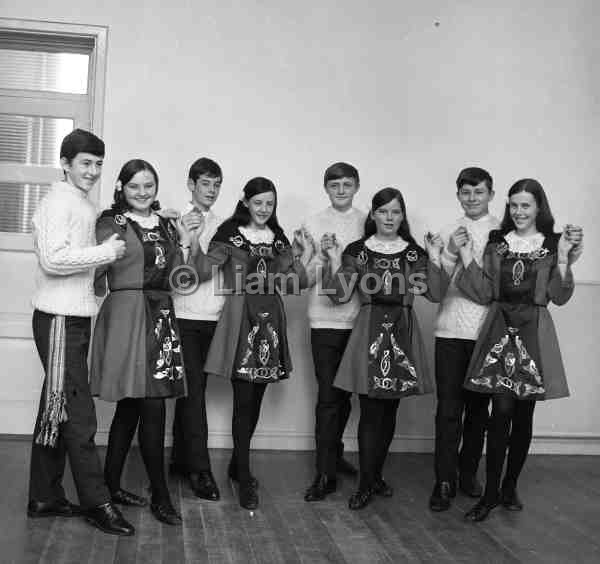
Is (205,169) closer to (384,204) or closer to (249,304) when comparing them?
(249,304)

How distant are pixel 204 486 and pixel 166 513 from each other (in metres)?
0.39

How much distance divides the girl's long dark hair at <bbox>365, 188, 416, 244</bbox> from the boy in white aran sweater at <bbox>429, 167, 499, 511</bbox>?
0.60 ft

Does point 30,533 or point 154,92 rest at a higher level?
point 154,92

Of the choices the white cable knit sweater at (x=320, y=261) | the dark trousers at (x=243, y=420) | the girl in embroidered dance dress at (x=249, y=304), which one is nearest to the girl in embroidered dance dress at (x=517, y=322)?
the white cable knit sweater at (x=320, y=261)

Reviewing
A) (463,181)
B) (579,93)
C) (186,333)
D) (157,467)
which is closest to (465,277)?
(463,181)

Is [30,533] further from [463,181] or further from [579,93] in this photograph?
[579,93]

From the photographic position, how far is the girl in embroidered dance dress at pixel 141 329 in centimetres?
306

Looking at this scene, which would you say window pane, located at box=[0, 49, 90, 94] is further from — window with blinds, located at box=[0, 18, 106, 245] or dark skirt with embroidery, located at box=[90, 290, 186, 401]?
dark skirt with embroidery, located at box=[90, 290, 186, 401]

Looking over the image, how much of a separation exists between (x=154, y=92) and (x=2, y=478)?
6.82ft

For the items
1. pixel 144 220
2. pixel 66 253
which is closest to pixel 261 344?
pixel 144 220

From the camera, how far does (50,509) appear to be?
3105 mm

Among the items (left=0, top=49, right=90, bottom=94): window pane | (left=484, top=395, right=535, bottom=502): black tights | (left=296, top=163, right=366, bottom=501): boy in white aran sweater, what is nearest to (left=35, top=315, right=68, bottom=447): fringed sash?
(left=296, top=163, right=366, bottom=501): boy in white aran sweater

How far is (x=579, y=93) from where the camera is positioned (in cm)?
476

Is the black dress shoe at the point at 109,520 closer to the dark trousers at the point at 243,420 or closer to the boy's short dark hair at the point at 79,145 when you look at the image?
Result: the dark trousers at the point at 243,420
